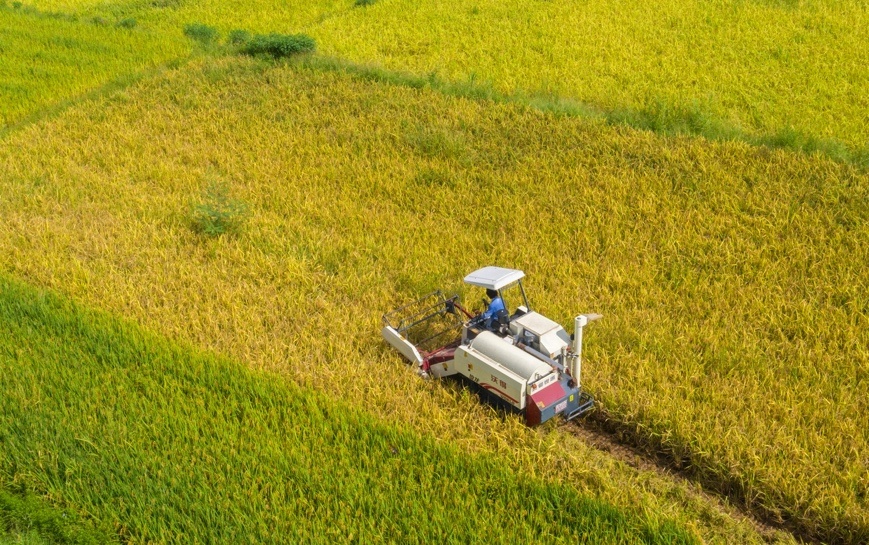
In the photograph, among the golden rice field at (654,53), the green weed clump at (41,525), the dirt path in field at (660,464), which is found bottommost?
the dirt path in field at (660,464)

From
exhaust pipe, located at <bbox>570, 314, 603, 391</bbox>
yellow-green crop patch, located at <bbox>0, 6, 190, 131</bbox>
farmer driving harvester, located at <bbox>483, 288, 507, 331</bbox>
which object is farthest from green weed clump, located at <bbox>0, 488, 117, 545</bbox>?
yellow-green crop patch, located at <bbox>0, 6, 190, 131</bbox>

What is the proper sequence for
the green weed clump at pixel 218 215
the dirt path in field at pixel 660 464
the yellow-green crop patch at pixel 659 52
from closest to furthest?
the dirt path in field at pixel 660 464 < the green weed clump at pixel 218 215 < the yellow-green crop patch at pixel 659 52

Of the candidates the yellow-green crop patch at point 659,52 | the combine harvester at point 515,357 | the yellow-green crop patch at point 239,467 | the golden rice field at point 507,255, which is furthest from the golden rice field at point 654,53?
the yellow-green crop patch at point 239,467

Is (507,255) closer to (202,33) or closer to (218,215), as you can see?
(218,215)

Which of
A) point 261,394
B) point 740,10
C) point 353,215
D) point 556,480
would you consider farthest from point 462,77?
point 556,480

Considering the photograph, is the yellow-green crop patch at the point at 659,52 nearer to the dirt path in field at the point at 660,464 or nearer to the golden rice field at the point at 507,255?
the golden rice field at the point at 507,255

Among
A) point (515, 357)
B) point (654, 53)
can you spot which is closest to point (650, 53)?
point (654, 53)
